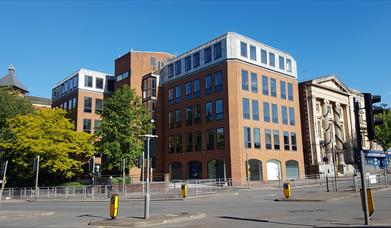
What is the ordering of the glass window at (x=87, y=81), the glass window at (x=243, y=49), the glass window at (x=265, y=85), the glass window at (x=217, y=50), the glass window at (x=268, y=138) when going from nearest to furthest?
the glass window at (x=243, y=49) < the glass window at (x=217, y=50) < the glass window at (x=268, y=138) < the glass window at (x=265, y=85) < the glass window at (x=87, y=81)

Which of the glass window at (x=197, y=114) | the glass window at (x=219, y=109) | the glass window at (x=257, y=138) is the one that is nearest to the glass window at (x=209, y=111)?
Result: the glass window at (x=219, y=109)

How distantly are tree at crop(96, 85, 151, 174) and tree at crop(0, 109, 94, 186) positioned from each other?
3301mm

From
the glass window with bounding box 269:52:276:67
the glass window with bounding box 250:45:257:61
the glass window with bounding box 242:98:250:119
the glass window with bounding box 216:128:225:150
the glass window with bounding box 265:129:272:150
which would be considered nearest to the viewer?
the glass window with bounding box 216:128:225:150

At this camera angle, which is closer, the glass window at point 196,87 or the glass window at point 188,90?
the glass window at point 196,87

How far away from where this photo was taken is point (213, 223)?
13.8 m

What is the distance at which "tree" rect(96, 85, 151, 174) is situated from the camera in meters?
40.3

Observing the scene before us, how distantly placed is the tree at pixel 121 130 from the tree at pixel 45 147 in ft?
10.8

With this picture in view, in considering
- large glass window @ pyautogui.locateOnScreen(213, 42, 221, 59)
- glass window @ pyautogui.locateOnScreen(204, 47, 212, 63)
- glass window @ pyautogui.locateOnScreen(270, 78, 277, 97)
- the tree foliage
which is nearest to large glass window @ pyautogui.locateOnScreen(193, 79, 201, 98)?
glass window @ pyautogui.locateOnScreen(204, 47, 212, 63)

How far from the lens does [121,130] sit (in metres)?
41.2

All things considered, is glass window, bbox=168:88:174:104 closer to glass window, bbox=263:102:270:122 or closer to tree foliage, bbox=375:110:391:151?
glass window, bbox=263:102:270:122

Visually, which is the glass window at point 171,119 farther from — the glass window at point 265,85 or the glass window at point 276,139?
the glass window at point 276,139

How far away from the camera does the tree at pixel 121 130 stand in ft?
132

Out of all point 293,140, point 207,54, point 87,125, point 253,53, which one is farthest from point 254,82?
point 87,125

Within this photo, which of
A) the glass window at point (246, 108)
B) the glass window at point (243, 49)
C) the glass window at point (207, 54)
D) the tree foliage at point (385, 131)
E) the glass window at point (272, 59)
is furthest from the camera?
the tree foliage at point (385, 131)
